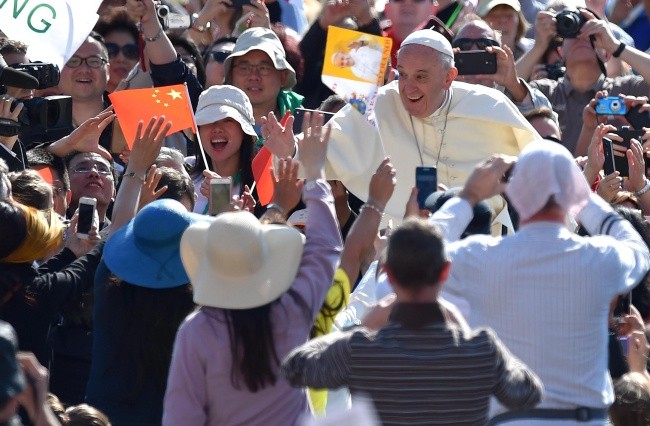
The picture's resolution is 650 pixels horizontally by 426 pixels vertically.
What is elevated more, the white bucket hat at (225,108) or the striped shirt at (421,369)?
the striped shirt at (421,369)

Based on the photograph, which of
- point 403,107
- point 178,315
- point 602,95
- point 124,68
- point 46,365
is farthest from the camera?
point 124,68

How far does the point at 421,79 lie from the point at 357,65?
1.33m

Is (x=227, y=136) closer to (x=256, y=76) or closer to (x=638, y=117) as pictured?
(x=256, y=76)

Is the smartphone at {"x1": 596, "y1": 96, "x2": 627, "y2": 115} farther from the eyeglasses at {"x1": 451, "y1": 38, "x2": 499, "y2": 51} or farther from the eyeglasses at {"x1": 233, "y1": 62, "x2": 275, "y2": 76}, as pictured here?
the eyeglasses at {"x1": 233, "y1": 62, "x2": 275, "y2": 76}

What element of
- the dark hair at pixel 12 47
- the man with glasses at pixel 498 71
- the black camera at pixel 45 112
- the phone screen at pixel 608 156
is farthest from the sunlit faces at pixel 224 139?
the phone screen at pixel 608 156

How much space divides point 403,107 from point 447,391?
3437 mm

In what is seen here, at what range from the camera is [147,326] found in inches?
210

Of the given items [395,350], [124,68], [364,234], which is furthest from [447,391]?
[124,68]

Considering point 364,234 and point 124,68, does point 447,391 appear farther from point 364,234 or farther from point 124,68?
point 124,68

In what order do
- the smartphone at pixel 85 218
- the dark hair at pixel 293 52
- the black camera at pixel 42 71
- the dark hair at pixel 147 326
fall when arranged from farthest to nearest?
the dark hair at pixel 293 52
the black camera at pixel 42 71
the smartphone at pixel 85 218
the dark hair at pixel 147 326

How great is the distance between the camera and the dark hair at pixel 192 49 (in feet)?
31.8

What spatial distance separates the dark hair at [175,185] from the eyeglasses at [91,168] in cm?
Answer: 96

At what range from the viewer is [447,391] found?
14.0 feet

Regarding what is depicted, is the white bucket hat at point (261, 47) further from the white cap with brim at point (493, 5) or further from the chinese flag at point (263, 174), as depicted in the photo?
the white cap with brim at point (493, 5)
